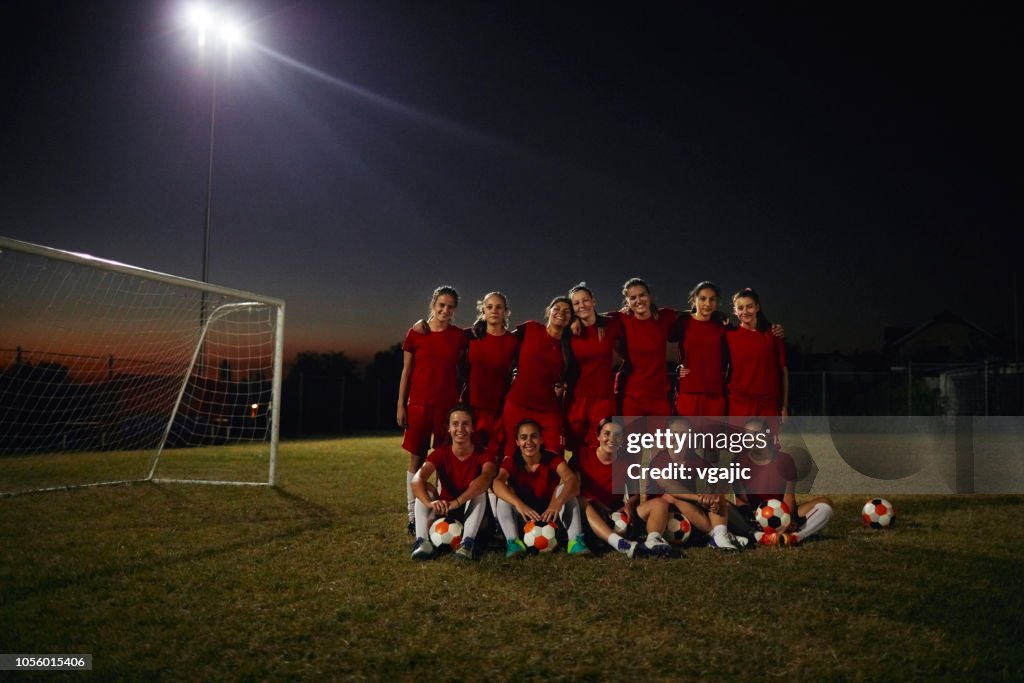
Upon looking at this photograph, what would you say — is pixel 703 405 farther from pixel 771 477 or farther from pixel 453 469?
pixel 453 469

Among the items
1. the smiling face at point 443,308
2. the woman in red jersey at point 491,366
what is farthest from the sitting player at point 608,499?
the smiling face at point 443,308

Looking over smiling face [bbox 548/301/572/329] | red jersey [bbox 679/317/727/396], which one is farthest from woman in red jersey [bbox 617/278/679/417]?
smiling face [bbox 548/301/572/329]

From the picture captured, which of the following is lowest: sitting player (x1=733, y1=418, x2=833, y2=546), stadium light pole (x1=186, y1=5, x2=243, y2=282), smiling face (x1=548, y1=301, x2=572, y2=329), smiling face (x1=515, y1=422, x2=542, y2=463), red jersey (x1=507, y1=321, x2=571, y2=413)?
sitting player (x1=733, y1=418, x2=833, y2=546)

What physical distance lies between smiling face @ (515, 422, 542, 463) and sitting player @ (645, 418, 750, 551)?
0.92 meters

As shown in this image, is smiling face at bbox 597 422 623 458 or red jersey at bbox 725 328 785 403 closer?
smiling face at bbox 597 422 623 458

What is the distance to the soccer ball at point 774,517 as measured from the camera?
5.15m

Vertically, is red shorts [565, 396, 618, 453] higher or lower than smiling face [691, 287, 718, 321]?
lower

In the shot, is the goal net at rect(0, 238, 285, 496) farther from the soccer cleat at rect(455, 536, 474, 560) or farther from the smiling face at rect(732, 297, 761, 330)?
the smiling face at rect(732, 297, 761, 330)

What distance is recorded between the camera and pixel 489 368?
552cm

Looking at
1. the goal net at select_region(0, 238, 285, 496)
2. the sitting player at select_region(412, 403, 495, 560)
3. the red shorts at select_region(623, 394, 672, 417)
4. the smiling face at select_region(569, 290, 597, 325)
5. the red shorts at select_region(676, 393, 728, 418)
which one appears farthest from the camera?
the goal net at select_region(0, 238, 285, 496)

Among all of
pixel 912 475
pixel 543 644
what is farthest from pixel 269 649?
pixel 912 475

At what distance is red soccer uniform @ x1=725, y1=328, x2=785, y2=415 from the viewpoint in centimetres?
585

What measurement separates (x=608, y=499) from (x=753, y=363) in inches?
68.8

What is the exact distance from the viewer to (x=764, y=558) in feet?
15.3
